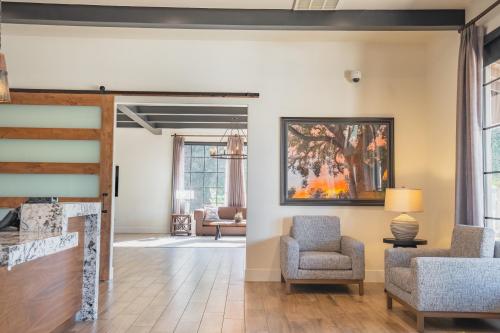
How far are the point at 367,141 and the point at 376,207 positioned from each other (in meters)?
0.89

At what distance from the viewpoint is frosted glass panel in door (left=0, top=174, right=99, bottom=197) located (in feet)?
17.3

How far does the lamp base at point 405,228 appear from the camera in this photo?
15.5 feet

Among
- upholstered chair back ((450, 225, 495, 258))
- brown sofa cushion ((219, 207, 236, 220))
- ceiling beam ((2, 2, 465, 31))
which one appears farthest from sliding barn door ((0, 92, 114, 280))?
brown sofa cushion ((219, 207, 236, 220))

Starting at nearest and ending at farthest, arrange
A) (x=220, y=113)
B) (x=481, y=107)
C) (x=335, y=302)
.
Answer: (x=481, y=107)
(x=335, y=302)
(x=220, y=113)

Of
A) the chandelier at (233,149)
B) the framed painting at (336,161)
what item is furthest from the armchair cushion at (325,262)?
the chandelier at (233,149)

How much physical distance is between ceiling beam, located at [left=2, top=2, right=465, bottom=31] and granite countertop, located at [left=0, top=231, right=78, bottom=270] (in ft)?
9.61

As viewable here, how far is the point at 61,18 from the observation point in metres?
4.60

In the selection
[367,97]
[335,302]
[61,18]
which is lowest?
[335,302]

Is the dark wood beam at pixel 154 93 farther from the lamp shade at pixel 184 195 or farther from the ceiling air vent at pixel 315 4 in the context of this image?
the lamp shade at pixel 184 195

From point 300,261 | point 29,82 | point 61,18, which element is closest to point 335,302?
point 300,261

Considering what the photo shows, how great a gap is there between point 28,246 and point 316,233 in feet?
12.2

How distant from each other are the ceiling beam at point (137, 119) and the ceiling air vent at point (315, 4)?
482 centimetres

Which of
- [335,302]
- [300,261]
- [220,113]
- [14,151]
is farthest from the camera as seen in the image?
[220,113]

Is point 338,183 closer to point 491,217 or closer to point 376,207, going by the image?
point 376,207
